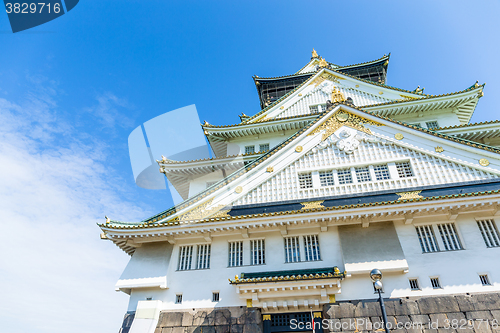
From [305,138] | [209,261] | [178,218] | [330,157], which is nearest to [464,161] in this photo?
[330,157]

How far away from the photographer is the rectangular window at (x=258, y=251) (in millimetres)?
13866

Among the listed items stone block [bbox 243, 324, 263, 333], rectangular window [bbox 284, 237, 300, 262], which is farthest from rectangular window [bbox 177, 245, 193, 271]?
rectangular window [bbox 284, 237, 300, 262]

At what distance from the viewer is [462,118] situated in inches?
861

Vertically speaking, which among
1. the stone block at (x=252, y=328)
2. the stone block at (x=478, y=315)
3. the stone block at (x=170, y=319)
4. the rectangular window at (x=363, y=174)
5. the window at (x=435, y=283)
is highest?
the rectangular window at (x=363, y=174)

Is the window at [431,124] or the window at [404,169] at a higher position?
the window at [431,124]

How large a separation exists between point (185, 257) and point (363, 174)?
32.1ft

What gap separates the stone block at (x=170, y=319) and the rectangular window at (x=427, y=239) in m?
10.8

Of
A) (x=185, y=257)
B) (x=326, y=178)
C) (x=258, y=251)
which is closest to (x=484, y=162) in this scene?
(x=326, y=178)

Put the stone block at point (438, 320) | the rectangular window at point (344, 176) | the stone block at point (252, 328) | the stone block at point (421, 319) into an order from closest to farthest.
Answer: the stone block at point (438, 320) < the stone block at point (421, 319) < the stone block at point (252, 328) < the rectangular window at point (344, 176)

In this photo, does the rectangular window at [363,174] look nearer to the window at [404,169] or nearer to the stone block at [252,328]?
the window at [404,169]

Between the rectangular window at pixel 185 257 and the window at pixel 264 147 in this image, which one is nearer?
the rectangular window at pixel 185 257

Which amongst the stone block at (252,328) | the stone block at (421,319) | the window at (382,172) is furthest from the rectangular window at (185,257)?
the window at (382,172)

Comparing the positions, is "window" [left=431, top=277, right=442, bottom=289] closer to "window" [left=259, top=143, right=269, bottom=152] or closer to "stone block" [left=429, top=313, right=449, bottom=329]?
"stone block" [left=429, top=313, right=449, bottom=329]

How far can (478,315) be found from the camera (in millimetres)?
11023
